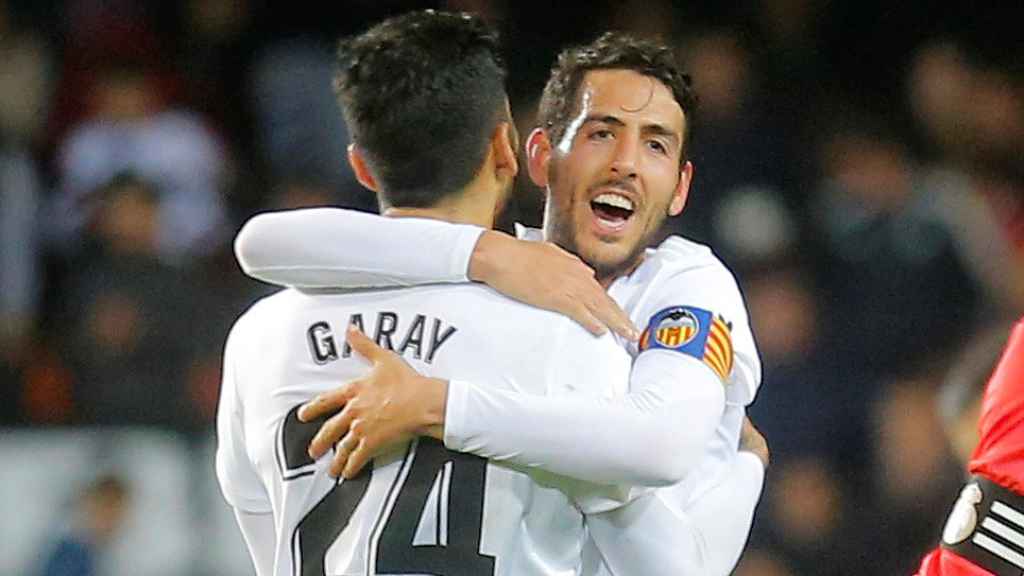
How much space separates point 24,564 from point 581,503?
381cm

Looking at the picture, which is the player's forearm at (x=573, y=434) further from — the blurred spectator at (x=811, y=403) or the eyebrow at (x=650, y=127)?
the blurred spectator at (x=811, y=403)

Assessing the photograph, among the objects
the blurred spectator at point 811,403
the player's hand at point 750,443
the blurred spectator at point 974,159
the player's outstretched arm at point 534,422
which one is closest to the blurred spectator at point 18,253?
the blurred spectator at point 811,403

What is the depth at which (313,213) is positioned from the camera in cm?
257

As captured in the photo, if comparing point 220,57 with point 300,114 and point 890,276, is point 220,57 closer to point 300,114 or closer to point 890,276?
point 300,114

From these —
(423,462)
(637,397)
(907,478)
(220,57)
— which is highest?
(637,397)

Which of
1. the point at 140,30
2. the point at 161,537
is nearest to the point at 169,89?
the point at 140,30

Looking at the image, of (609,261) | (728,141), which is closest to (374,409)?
(609,261)

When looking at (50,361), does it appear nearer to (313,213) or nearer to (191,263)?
(191,263)

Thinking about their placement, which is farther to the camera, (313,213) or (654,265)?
(654,265)

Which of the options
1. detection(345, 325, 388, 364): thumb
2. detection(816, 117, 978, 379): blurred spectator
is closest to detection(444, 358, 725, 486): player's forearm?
detection(345, 325, 388, 364): thumb

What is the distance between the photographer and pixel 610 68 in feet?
9.55

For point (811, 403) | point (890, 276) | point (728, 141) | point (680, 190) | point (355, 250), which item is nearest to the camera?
point (355, 250)

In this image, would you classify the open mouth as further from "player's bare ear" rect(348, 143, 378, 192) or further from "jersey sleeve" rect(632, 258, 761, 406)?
"player's bare ear" rect(348, 143, 378, 192)

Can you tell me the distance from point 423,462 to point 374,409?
0.09 m
